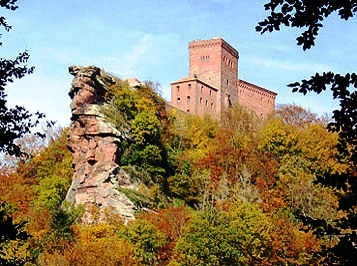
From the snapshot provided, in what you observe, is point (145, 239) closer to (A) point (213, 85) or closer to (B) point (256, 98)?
(A) point (213, 85)

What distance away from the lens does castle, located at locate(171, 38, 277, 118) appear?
213 feet

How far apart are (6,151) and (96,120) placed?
3149 centimetres

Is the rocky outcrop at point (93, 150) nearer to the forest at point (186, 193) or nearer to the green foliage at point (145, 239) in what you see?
the forest at point (186, 193)

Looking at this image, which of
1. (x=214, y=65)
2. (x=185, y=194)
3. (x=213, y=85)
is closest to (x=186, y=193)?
(x=185, y=194)

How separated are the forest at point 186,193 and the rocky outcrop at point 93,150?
2.29 ft

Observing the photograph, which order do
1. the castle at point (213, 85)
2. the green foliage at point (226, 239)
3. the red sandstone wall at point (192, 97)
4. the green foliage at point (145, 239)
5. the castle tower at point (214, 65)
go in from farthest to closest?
1. the castle tower at point (214, 65)
2. the castle at point (213, 85)
3. the red sandstone wall at point (192, 97)
4. the green foliage at point (145, 239)
5. the green foliage at point (226, 239)

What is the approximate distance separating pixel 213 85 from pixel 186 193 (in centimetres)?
2756

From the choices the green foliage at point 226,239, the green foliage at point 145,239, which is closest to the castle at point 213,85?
the green foliage at point 226,239

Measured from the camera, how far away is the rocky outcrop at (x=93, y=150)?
38250 mm

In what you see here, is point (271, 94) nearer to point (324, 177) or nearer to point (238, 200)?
point (238, 200)

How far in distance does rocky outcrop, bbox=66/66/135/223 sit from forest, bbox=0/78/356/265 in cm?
70

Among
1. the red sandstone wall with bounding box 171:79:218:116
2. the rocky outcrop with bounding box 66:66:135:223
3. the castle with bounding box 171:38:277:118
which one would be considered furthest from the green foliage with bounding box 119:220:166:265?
the red sandstone wall with bounding box 171:79:218:116

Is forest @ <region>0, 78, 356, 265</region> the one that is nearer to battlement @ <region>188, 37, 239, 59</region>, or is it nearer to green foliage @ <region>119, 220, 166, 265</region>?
green foliage @ <region>119, 220, 166, 265</region>

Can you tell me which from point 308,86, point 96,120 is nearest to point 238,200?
point 96,120
